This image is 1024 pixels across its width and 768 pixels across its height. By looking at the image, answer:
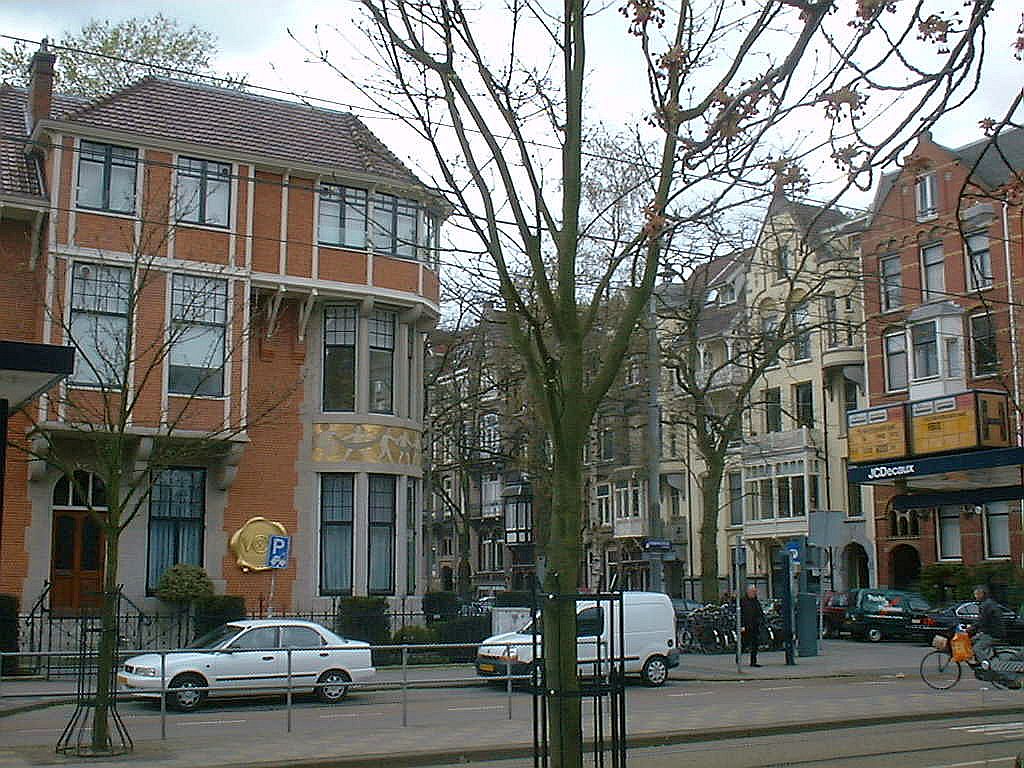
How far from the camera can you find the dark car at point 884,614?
38406mm

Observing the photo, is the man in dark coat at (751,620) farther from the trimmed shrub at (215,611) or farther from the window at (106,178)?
the window at (106,178)

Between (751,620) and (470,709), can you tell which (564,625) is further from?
(751,620)

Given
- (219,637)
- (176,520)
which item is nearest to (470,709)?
(219,637)

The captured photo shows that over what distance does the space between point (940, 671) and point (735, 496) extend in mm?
37355

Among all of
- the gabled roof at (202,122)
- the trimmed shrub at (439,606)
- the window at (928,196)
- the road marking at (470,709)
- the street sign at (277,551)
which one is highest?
the window at (928,196)

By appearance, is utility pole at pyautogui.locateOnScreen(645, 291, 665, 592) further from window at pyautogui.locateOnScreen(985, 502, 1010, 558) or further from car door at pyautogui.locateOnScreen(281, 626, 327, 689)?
window at pyautogui.locateOnScreen(985, 502, 1010, 558)

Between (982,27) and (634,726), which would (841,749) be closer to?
(634,726)

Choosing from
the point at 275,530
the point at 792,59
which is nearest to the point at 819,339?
the point at 275,530

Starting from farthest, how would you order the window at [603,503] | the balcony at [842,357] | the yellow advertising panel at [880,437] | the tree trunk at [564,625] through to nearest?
the window at [603,503]
the balcony at [842,357]
the yellow advertising panel at [880,437]
the tree trunk at [564,625]

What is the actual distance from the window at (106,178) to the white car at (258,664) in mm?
10879

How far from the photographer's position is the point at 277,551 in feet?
92.0

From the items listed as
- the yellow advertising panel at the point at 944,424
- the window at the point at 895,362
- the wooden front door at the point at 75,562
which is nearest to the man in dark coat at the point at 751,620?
the yellow advertising panel at the point at 944,424

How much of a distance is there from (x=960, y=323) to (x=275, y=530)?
92.4 ft

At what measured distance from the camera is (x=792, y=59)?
316 inches
